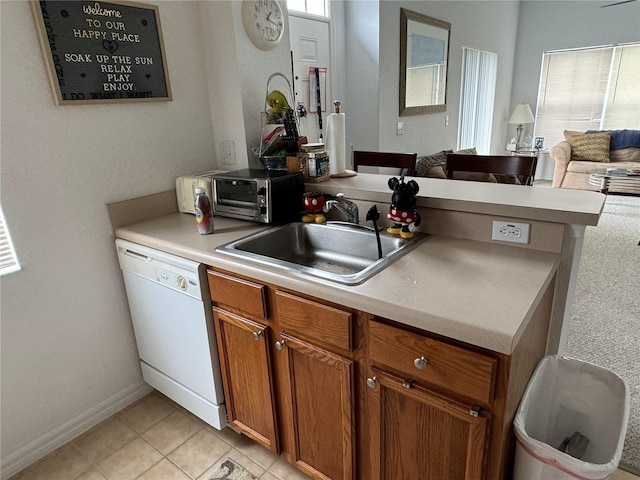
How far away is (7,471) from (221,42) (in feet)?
6.76

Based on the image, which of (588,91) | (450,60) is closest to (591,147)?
(588,91)

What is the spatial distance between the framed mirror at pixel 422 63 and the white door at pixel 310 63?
0.79 meters

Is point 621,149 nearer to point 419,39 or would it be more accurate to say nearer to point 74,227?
point 419,39

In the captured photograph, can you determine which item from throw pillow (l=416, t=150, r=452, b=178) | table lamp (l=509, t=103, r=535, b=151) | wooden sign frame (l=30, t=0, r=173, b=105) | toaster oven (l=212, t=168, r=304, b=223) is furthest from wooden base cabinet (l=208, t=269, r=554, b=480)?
table lamp (l=509, t=103, r=535, b=151)

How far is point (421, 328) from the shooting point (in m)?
1.02

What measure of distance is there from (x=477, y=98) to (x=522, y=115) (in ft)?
3.80

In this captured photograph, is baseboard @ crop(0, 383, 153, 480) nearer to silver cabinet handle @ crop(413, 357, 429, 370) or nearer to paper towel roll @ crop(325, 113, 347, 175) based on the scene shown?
paper towel roll @ crop(325, 113, 347, 175)

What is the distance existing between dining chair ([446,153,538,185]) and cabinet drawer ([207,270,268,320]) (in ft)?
6.03

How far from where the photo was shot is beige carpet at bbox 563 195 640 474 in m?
2.02

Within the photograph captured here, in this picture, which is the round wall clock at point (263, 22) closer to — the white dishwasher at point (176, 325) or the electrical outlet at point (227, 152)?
the electrical outlet at point (227, 152)

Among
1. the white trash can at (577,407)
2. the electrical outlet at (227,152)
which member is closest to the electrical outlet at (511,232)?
the white trash can at (577,407)

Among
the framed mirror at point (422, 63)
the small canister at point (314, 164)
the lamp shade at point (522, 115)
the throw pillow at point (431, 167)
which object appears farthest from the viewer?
the lamp shade at point (522, 115)

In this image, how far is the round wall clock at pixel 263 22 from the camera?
1888 mm

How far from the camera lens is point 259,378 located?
149 cm
